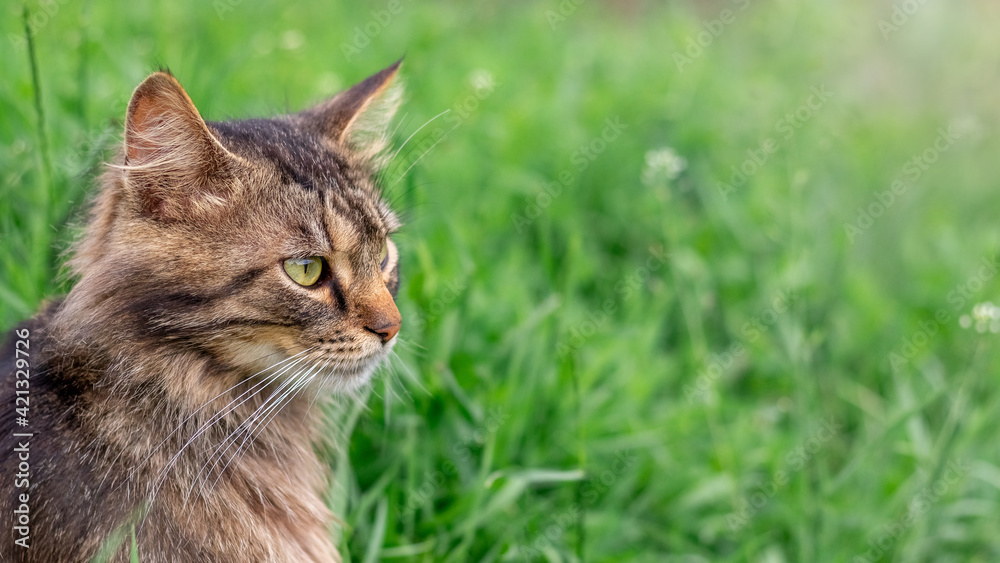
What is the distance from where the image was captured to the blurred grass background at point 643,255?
295 cm

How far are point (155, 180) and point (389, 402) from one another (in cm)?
118

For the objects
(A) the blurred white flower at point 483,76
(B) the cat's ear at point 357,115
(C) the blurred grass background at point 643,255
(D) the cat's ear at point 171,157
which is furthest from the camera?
(A) the blurred white flower at point 483,76

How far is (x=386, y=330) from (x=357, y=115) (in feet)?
2.30

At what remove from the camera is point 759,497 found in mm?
3428

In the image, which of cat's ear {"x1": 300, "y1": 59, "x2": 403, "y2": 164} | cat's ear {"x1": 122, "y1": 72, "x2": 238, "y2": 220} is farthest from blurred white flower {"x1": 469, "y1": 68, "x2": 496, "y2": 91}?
cat's ear {"x1": 122, "y1": 72, "x2": 238, "y2": 220}

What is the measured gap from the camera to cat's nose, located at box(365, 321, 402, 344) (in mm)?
2170

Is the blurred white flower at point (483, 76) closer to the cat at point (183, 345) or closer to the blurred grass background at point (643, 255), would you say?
the blurred grass background at point (643, 255)

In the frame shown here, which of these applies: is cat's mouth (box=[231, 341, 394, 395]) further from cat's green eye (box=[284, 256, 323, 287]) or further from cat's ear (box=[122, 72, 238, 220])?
cat's ear (box=[122, 72, 238, 220])

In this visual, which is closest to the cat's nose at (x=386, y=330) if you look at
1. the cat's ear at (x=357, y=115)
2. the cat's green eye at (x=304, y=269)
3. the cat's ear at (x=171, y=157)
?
the cat's green eye at (x=304, y=269)

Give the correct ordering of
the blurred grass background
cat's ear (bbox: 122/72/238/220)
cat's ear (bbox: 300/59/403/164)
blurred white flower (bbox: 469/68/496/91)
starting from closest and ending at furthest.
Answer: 1. cat's ear (bbox: 122/72/238/220)
2. cat's ear (bbox: 300/59/403/164)
3. the blurred grass background
4. blurred white flower (bbox: 469/68/496/91)

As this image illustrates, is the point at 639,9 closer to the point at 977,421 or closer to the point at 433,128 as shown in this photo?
the point at 433,128

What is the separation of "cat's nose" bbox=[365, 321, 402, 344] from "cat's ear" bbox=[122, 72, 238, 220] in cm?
49

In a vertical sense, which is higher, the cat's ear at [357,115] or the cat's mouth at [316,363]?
the cat's ear at [357,115]

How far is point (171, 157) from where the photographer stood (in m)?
1.98
